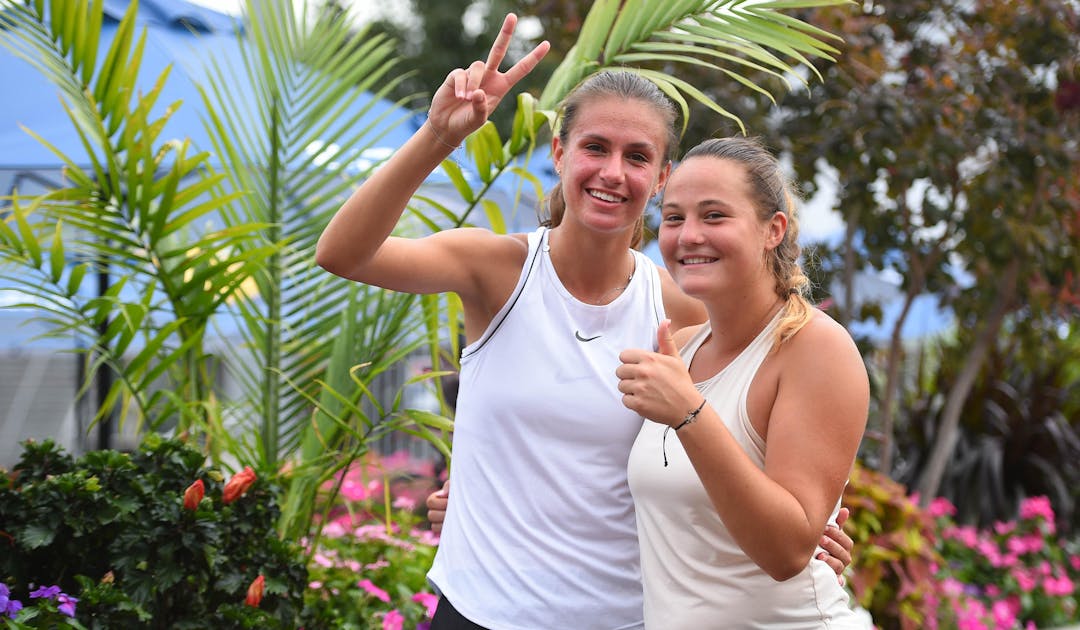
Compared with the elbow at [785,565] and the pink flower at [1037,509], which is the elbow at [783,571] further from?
the pink flower at [1037,509]

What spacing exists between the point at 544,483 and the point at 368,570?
5.89ft

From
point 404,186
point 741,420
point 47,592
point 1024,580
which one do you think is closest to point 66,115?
point 47,592

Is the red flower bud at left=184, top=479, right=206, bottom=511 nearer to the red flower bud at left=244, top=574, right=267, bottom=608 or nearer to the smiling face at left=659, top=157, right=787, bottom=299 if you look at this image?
the red flower bud at left=244, top=574, right=267, bottom=608

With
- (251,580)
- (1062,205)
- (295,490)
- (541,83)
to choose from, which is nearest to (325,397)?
(295,490)

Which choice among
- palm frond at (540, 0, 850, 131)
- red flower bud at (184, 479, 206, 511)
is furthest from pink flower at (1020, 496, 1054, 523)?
red flower bud at (184, 479, 206, 511)

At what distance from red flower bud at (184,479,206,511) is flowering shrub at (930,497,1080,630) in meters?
3.90

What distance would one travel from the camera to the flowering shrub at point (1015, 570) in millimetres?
5578

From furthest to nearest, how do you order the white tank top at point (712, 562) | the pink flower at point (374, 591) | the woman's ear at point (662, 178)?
the pink flower at point (374, 591), the woman's ear at point (662, 178), the white tank top at point (712, 562)

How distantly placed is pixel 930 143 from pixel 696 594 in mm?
4042

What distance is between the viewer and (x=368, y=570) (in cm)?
356

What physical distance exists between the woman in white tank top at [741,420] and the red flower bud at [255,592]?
113cm

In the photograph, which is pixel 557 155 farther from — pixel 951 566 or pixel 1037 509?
pixel 1037 509

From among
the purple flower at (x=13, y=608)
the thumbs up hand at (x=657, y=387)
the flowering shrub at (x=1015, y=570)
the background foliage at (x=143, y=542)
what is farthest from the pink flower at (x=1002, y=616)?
the purple flower at (x=13, y=608)

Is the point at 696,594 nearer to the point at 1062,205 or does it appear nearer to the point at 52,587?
the point at 52,587
